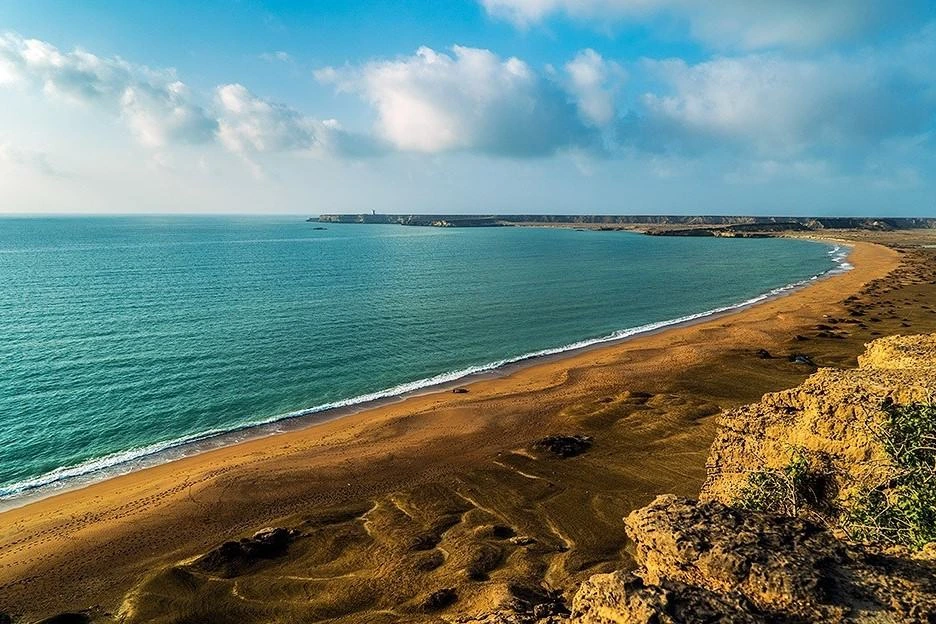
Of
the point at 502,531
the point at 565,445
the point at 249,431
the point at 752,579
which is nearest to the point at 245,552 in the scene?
the point at 502,531

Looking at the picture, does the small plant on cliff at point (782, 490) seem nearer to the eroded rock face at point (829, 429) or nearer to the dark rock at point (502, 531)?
the eroded rock face at point (829, 429)

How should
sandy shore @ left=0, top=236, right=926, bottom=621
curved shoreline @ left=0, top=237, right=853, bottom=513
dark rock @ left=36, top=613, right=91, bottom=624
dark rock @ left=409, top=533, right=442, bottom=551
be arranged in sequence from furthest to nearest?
1. curved shoreline @ left=0, top=237, right=853, bottom=513
2. dark rock @ left=409, top=533, right=442, bottom=551
3. sandy shore @ left=0, top=236, right=926, bottom=621
4. dark rock @ left=36, top=613, right=91, bottom=624

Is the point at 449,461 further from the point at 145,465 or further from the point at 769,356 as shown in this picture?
the point at 769,356

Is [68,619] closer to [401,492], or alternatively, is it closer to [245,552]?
[245,552]

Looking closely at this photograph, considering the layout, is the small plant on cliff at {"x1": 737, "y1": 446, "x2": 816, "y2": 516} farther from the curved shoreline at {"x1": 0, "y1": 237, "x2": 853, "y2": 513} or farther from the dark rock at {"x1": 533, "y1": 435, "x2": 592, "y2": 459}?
the curved shoreline at {"x1": 0, "y1": 237, "x2": 853, "y2": 513}

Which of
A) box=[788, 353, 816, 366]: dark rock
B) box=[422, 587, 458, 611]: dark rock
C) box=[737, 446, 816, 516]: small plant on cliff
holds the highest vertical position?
box=[737, 446, 816, 516]: small plant on cliff

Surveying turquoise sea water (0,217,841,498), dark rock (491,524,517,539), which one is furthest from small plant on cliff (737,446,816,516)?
turquoise sea water (0,217,841,498)

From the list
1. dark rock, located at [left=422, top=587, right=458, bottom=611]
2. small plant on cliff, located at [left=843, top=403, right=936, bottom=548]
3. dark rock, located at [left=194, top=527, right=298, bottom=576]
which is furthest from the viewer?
dark rock, located at [left=194, top=527, right=298, bottom=576]

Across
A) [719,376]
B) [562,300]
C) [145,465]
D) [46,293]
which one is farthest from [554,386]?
[46,293]
